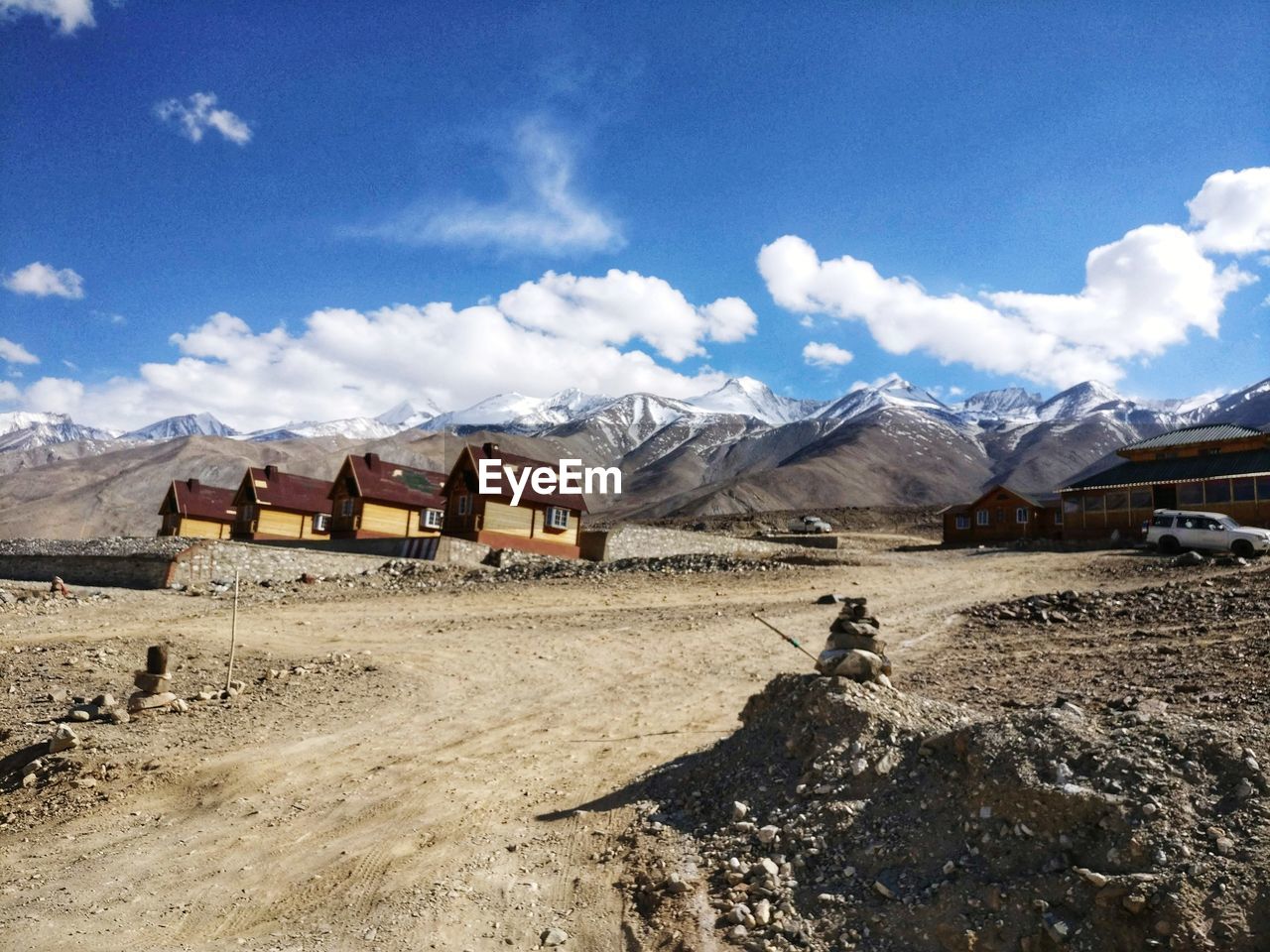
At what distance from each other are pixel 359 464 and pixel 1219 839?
155 ft

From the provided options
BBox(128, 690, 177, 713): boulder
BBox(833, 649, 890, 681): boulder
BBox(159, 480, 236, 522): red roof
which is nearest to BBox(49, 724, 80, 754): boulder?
BBox(128, 690, 177, 713): boulder

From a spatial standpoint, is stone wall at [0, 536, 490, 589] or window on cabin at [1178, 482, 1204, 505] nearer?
stone wall at [0, 536, 490, 589]

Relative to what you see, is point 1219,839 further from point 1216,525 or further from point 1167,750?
point 1216,525

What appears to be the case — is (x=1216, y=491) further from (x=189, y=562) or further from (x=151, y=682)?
(x=189, y=562)

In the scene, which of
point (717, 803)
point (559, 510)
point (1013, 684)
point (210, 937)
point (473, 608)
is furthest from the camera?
point (559, 510)

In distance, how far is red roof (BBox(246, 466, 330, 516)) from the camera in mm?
49787

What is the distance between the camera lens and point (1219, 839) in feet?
15.1

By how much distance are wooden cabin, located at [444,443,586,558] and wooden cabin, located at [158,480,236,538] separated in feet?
65.5

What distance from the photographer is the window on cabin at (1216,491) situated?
37.0 metres

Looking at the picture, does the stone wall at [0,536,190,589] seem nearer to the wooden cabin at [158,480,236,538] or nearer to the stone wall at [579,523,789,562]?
the stone wall at [579,523,789,562]

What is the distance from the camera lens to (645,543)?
124ft

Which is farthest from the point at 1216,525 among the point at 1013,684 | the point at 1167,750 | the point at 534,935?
the point at 534,935

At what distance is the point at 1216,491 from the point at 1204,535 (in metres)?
11.0

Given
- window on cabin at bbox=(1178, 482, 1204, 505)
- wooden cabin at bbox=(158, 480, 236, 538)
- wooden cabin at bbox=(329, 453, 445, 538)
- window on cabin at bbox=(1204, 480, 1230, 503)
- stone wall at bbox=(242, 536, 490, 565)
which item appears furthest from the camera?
wooden cabin at bbox=(158, 480, 236, 538)
